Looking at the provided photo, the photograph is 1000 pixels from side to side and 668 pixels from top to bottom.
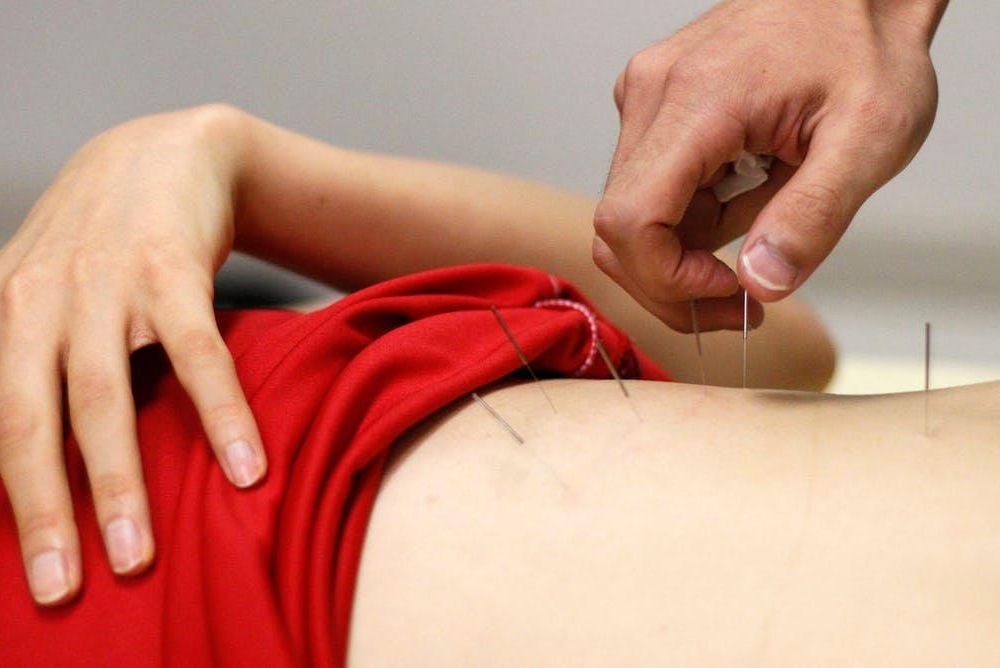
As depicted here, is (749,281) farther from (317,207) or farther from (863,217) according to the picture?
(863,217)

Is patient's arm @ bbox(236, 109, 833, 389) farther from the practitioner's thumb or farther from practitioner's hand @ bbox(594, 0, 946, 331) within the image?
the practitioner's thumb

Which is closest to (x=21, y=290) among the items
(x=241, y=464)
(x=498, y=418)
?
(x=241, y=464)

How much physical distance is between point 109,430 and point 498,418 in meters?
0.27

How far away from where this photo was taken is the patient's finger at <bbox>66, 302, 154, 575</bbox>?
620mm

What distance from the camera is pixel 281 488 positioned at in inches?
25.3

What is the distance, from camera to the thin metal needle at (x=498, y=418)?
2.21ft

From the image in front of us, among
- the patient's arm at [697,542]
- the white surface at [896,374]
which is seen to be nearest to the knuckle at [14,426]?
the patient's arm at [697,542]

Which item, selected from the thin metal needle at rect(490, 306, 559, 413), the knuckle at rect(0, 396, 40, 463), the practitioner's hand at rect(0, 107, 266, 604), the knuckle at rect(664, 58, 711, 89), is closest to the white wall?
the practitioner's hand at rect(0, 107, 266, 604)

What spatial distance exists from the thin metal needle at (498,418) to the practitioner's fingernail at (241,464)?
0.55ft

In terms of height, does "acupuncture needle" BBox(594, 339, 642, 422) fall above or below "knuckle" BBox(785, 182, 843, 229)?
below

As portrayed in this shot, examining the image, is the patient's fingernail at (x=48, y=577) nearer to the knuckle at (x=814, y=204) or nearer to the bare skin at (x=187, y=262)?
the bare skin at (x=187, y=262)

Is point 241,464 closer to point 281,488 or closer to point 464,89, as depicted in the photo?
point 281,488

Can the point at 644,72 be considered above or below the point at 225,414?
above

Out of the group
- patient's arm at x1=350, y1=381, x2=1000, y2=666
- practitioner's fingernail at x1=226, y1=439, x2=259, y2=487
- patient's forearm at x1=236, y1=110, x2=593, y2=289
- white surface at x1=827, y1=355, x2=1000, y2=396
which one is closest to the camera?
patient's arm at x1=350, y1=381, x2=1000, y2=666
